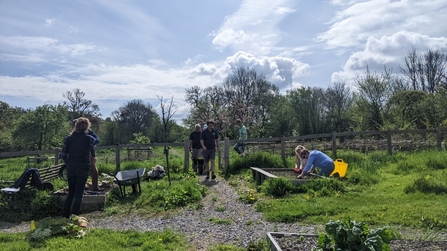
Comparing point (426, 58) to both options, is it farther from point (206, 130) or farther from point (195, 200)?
point (195, 200)

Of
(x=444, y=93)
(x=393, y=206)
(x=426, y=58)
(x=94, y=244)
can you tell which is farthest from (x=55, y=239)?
(x=426, y=58)

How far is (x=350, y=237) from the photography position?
3111 mm

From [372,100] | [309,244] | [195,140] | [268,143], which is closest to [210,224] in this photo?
[309,244]

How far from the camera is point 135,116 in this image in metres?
53.1

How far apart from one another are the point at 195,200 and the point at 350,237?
4748 millimetres

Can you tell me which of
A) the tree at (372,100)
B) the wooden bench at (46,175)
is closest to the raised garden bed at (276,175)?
the wooden bench at (46,175)

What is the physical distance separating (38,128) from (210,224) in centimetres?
2598

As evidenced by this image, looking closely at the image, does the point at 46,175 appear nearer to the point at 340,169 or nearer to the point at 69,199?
the point at 69,199

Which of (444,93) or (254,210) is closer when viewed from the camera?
(254,210)

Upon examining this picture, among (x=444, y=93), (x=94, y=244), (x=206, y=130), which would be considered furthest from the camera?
(x=444, y=93)

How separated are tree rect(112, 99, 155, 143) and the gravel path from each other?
45981 millimetres

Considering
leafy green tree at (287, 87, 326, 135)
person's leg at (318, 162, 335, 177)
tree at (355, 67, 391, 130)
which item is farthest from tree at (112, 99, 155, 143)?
person's leg at (318, 162, 335, 177)

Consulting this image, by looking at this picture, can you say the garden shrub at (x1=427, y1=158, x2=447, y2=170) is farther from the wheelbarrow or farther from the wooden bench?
the wooden bench

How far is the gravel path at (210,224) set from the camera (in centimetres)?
488
